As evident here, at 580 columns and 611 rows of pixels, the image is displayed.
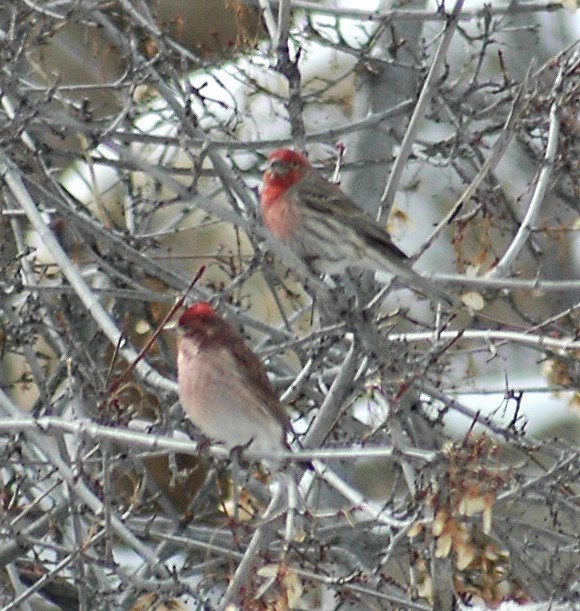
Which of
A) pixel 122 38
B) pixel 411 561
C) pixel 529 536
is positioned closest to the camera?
pixel 411 561

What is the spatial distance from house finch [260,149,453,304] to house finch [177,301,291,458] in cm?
116

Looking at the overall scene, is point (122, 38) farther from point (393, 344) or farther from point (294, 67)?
point (393, 344)

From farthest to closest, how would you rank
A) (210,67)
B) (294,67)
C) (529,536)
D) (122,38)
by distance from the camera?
1. (210,67)
2. (529,536)
3. (122,38)
4. (294,67)

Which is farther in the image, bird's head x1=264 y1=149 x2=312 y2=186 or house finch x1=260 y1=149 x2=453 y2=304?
bird's head x1=264 y1=149 x2=312 y2=186

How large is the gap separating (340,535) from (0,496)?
1862 millimetres

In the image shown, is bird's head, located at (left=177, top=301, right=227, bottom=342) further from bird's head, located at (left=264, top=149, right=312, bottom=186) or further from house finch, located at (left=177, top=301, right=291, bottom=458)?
bird's head, located at (left=264, top=149, right=312, bottom=186)

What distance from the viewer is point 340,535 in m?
7.54

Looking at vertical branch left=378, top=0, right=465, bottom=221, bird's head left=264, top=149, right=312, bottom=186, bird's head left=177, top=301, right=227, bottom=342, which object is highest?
bird's head left=264, top=149, right=312, bottom=186

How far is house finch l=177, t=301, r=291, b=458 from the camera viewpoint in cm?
638

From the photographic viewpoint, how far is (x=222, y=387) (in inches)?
252

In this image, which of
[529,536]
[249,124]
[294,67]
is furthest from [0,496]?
[249,124]

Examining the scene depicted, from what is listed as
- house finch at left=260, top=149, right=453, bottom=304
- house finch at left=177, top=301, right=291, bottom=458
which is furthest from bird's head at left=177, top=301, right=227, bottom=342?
house finch at left=260, top=149, right=453, bottom=304

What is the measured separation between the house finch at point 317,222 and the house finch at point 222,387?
1158mm

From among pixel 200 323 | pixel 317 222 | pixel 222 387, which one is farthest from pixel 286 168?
pixel 222 387
